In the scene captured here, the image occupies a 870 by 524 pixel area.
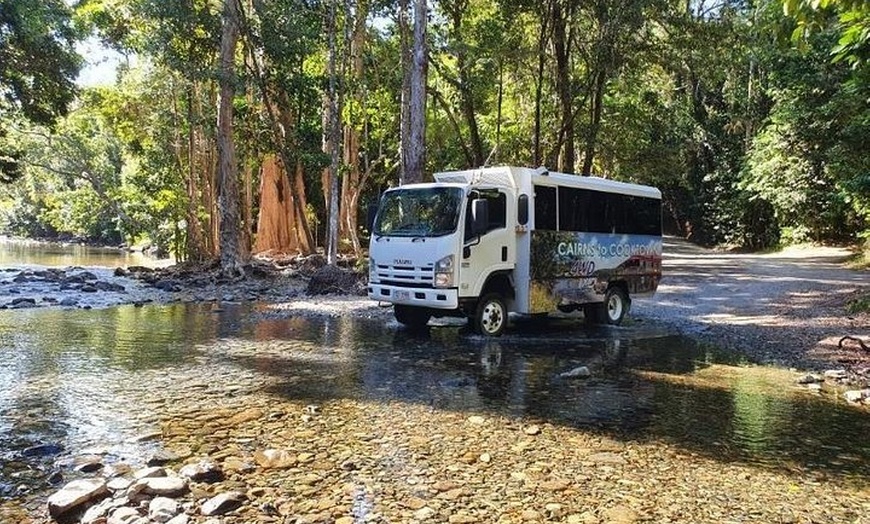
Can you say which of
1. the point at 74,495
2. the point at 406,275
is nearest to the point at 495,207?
the point at 406,275

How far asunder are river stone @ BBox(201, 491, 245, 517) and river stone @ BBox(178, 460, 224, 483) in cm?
33

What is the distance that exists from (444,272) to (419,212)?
1.18m

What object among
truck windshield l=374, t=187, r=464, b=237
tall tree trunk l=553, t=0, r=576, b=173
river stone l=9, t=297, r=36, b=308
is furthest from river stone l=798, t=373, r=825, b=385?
tall tree trunk l=553, t=0, r=576, b=173

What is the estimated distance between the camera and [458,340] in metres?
11.1

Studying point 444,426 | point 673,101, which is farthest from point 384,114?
point 444,426

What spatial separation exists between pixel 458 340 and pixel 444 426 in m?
4.90

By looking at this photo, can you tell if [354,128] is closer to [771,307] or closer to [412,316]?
[412,316]

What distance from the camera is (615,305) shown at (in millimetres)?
13289

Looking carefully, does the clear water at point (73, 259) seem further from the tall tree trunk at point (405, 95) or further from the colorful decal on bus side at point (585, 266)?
the colorful decal on bus side at point (585, 266)

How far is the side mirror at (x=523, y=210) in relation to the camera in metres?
10.9

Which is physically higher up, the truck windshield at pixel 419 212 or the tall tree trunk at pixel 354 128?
the tall tree trunk at pixel 354 128

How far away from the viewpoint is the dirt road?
10414mm

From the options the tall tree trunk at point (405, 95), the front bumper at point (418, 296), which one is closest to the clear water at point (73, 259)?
the tall tree trunk at point (405, 95)

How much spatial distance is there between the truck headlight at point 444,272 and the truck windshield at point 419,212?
425mm
